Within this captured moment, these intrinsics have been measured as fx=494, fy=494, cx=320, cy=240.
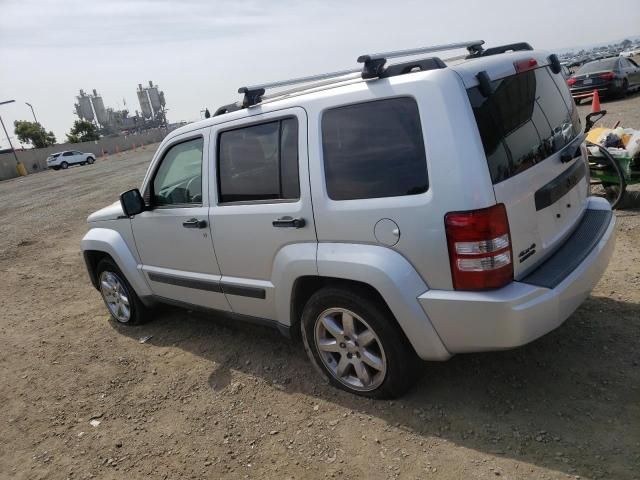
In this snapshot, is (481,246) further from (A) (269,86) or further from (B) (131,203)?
(B) (131,203)

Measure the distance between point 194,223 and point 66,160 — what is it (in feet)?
134

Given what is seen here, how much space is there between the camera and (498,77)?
105 inches

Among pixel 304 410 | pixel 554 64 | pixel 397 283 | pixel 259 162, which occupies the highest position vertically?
pixel 554 64

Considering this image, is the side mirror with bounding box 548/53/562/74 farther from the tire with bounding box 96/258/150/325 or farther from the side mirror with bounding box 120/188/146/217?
the tire with bounding box 96/258/150/325

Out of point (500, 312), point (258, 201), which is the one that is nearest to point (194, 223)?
point (258, 201)

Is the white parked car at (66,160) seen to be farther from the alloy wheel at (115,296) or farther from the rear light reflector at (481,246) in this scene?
the rear light reflector at (481,246)

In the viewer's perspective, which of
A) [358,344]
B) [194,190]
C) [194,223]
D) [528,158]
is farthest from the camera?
[194,190]

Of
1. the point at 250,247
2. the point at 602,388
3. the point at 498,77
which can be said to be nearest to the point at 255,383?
the point at 250,247

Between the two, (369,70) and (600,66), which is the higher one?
(369,70)

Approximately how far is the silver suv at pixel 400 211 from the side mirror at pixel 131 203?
51 cm

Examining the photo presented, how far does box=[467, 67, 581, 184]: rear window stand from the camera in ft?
8.24

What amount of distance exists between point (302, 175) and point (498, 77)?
1233 mm

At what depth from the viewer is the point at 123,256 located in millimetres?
4617

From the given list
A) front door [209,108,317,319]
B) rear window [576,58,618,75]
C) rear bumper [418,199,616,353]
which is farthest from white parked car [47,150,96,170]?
rear bumper [418,199,616,353]
